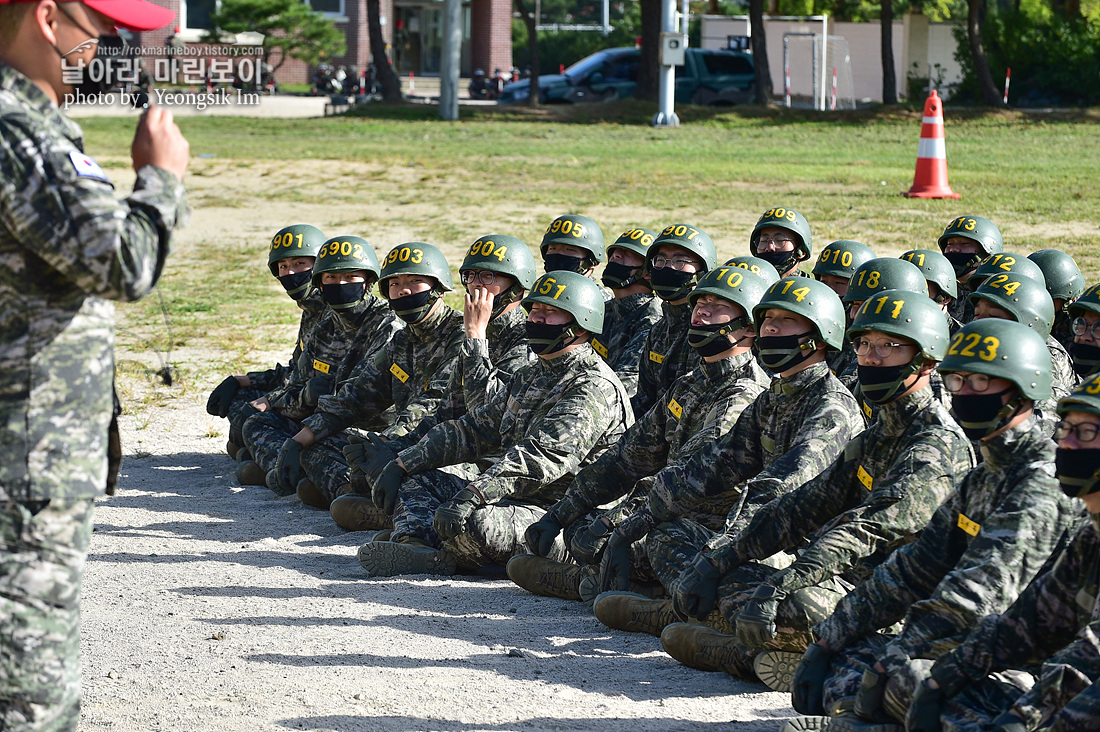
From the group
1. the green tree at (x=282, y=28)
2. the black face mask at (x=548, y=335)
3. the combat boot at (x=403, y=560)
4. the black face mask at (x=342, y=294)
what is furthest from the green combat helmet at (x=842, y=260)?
the green tree at (x=282, y=28)

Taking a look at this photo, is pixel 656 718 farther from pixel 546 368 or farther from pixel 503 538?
pixel 546 368

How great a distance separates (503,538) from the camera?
7.79 metres

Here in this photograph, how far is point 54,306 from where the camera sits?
3752mm

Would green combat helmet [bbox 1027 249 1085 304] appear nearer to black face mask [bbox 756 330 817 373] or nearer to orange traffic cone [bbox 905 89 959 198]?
black face mask [bbox 756 330 817 373]

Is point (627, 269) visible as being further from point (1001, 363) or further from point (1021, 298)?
point (1001, 363)

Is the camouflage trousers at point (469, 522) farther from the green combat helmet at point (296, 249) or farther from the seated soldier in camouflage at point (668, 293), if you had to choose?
the green combat helmet at point (296, 249)

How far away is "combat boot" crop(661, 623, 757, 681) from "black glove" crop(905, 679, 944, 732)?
137 centimetres

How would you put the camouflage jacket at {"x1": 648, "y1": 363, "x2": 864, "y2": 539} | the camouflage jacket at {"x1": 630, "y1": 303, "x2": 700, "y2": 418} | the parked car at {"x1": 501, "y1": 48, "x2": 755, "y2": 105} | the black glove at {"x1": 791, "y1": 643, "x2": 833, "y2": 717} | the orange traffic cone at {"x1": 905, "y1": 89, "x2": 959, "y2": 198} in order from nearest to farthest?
the black glove at {"x1": 791, "y1": 643, "x2": 833, "y2": 717}, the camouflage jacket at {"x1": 648, "y1": 363, "x2": 864, "y2": 539}, the camouflage jacket at {"x1": 630, "y1": 303, "x2": 700, "y2": 418}, the orange traffic cone at {"x1": 905, "y1": 89, "x2": 959, "y2": 198}, the parked car at {"x1": 501, "y1": 48, "x2": 755, "y2": 105}

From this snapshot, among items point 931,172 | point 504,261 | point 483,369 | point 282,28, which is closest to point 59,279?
point 483,369

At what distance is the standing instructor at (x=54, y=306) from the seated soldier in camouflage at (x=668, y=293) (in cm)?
562

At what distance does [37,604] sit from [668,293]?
612 centimetres

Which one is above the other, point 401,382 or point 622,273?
point 622,273

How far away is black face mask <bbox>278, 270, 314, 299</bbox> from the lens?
34.8ft

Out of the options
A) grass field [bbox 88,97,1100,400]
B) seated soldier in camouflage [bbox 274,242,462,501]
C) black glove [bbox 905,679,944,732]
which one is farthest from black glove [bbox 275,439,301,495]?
black glove [bbox 905,679,944,732]
